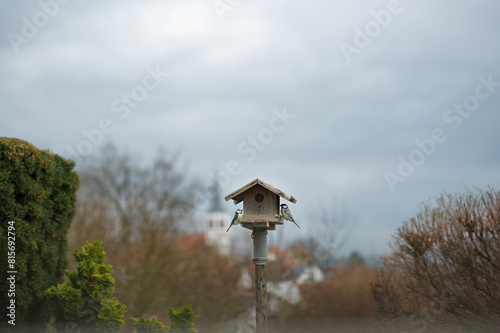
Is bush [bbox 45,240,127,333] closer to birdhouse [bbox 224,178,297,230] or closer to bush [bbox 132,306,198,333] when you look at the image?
bush [bbox 132,306,198,333]

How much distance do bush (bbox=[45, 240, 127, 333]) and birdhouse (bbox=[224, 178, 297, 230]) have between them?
243 centimetres

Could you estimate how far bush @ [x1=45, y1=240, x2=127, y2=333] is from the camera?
639cm

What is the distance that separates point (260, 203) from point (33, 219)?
3.24 metres

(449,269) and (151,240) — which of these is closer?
(449,269)

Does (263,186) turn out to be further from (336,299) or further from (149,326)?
(336,299)

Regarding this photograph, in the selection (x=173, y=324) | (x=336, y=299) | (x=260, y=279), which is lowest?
(x=336, y=299)

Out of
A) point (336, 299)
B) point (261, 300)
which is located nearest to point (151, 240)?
point (336, 299)

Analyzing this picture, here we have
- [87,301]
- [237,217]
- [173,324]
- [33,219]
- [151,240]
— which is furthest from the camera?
[151,240]

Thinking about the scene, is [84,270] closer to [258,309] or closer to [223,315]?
[258,309]

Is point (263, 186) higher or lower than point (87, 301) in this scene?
higher

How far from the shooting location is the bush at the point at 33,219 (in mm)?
5973

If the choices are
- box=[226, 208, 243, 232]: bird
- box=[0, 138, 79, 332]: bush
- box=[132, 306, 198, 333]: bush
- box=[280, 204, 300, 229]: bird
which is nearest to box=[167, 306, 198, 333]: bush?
box=[132, 306, 198, 333]: bush

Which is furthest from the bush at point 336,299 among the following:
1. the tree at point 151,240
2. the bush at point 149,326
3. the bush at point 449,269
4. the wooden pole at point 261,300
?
the wooden pole at point 261,300

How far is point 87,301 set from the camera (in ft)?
21.5
